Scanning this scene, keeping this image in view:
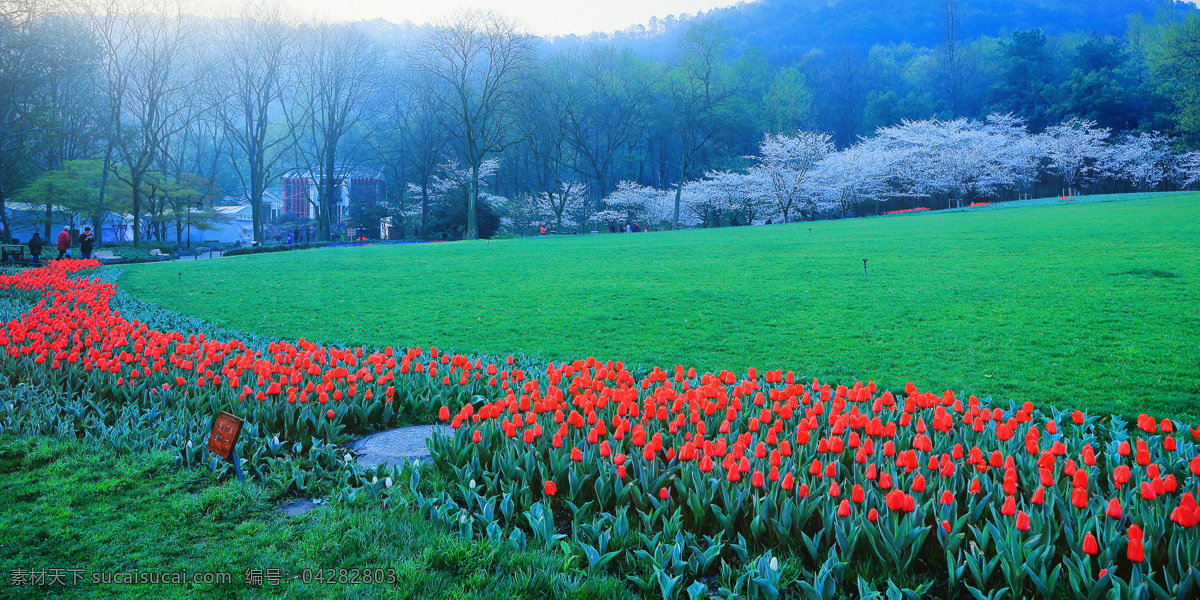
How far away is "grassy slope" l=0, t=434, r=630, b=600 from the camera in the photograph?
2768 mm

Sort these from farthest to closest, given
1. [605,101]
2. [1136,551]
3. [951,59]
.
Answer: [951,59], [605,101], [1136,551]

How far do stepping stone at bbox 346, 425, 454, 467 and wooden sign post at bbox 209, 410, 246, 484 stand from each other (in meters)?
0.75

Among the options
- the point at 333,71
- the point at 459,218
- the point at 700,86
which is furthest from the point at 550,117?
the point at 333,71

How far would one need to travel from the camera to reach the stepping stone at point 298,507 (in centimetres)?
358

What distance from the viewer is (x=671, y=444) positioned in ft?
13.1

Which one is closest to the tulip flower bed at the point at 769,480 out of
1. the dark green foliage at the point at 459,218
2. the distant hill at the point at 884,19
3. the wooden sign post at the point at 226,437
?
the wooden sign post at the point at 226,437

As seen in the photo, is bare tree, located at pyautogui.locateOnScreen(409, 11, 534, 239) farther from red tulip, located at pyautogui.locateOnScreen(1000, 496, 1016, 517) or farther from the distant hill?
the distant hill

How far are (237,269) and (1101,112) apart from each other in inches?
2316

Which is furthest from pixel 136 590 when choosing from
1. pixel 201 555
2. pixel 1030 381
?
pixel 1030 381

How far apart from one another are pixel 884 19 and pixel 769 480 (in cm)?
12530

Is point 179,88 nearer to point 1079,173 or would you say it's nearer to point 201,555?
point 201,555

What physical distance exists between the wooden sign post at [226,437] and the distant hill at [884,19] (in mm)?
96664

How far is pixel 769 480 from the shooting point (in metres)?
3.28

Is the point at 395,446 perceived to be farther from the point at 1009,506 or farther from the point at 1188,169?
the point at 1188,169
